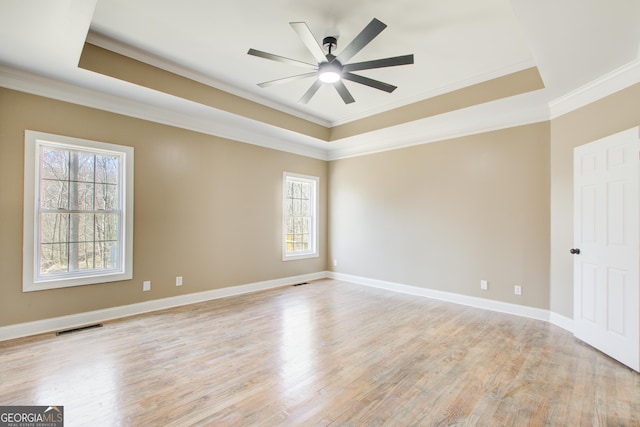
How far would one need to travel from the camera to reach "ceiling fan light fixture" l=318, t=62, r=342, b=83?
2.92m

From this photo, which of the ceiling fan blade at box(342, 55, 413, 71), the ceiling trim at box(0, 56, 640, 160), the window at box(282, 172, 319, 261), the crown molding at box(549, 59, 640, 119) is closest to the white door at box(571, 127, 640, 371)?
the crown molding at box(549, 59, 640, 119)

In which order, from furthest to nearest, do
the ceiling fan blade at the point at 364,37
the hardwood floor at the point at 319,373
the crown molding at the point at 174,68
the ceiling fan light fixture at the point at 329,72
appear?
the crown molding at the point at 174,68 → the ceiling fan light fixture at the point at 329,72 → the ceiling fan blade at the point at 364,37 → the hardwood floor at the point at 319,373

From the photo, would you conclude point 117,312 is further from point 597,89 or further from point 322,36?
point 597,89

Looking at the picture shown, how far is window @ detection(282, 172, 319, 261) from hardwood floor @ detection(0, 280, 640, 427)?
2293 millimetres

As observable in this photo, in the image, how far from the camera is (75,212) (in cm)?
355

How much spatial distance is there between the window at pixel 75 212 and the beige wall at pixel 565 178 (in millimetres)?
5551

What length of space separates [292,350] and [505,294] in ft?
10.5

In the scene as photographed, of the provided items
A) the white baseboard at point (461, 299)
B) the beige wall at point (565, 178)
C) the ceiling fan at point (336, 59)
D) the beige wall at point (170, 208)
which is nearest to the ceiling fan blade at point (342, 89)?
the ceiling fan at point (336, 59)

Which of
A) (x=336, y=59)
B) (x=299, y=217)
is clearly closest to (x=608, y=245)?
(x=336, y=59)

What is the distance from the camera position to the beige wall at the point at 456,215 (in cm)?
397

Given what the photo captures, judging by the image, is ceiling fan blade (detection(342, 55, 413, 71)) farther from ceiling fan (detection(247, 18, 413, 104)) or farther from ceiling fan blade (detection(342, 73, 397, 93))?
ceiling fan blade (detection(342, 73, 397, 93))

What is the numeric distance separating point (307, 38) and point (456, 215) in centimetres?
352

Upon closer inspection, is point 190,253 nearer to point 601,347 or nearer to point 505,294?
point 505,294

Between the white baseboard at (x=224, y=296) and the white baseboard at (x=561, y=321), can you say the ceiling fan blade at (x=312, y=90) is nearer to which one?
the white baseboard at (x=224, y=296)
